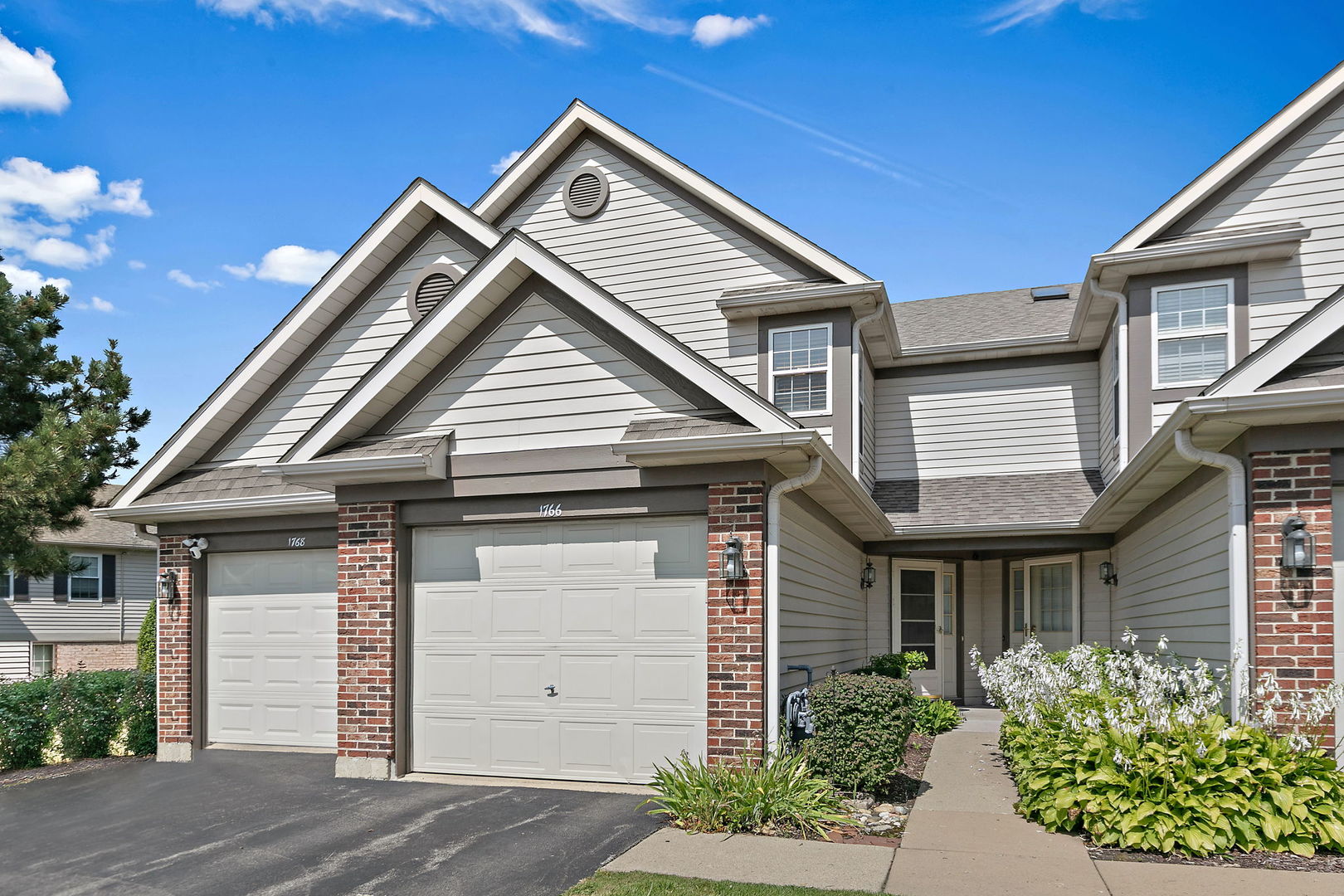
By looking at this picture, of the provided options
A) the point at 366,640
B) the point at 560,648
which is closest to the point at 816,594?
the point at 560,648

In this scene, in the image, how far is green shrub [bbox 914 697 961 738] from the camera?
44.9 ft

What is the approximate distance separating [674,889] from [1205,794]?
13.1 feet

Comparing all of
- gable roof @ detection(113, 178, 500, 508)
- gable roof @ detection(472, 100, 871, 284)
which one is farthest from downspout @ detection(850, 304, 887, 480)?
gable roof @ detection(113, 178, 500, 508)

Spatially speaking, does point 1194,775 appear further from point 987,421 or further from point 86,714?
point 86,714

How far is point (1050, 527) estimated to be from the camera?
1477cm

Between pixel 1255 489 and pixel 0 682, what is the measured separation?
14.9 meters

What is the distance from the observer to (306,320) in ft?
42.8

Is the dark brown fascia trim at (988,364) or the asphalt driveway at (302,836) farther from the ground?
the dark brown fascia trim at (988,364)

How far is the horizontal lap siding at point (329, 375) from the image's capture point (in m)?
13.0

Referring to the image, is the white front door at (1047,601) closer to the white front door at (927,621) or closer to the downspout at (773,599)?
the white front door at (927,621)

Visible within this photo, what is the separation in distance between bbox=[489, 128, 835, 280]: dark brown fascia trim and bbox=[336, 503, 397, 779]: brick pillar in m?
7.33

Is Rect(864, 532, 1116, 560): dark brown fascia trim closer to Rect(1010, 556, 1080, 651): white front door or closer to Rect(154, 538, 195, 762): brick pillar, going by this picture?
Rect(1010, 556, 1080, 651): white front door

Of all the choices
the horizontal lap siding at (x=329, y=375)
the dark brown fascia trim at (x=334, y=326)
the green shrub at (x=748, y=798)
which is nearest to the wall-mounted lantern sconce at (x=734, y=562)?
the green shrub at (x=748, y=798)

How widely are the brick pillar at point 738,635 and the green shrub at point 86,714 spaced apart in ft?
27.6
